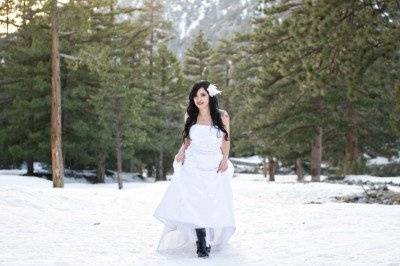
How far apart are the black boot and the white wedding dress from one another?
0.07 m

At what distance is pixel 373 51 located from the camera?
42.1 feet

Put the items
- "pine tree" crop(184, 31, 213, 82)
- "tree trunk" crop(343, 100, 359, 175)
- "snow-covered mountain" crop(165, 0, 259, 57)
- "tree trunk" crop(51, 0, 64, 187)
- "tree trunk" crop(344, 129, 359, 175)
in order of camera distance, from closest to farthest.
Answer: "tree trunk" crop(51, 0, 64, 187)
"tree trunk" crop(343, 100, 359, 175)
"tree trunk" crop(344, 129, 359, 175)
"pine tree" crop(184, 31, 213, 82)
"snow-covered mountain" crop(165, 0, 259, 57)

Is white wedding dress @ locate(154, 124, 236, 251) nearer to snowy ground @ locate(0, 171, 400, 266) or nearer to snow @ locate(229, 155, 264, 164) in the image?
snowy ground @ locate(0, 171, 400, 266)

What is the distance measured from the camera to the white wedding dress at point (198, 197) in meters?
6.11

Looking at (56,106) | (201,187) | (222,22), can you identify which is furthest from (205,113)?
(222,22)

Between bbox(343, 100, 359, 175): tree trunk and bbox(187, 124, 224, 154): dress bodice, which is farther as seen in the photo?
bbox(343, 100, 359, 175): tree trunk

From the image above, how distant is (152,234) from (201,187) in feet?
8.37

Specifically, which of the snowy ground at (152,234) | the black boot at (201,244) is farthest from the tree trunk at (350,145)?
the black boot at (201,244)

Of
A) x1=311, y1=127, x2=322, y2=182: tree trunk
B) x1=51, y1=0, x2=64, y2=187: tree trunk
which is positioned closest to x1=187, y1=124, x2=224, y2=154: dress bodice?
x1=51, y1=0, x2=64, y2=187: tree trunk

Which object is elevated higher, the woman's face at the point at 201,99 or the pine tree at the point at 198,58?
the pine tree at the point at 198,58

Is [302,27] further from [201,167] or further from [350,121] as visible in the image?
[350,121]

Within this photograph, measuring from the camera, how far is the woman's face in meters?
6.30

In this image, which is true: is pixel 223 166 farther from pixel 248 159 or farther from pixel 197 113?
pixel 248 159

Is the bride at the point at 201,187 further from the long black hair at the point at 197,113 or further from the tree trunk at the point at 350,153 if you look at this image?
the tree trunk at the point at 350,153
